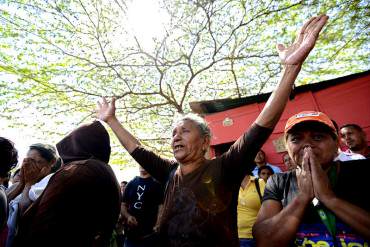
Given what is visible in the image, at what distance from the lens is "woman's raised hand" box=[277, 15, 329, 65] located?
1.71 m

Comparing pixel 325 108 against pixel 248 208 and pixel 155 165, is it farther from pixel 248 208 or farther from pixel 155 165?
pixel 155 165

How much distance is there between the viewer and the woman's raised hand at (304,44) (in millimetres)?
1708

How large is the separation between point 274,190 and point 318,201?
1.00 feet

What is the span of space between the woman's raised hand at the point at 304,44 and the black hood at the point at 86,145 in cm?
155

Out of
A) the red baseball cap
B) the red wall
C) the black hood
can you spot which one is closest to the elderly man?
the red wall

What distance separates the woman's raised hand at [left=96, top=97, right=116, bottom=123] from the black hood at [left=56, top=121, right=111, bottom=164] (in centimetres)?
64

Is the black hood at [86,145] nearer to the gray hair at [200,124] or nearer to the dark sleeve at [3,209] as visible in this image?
the dark sleeve at [3,209]

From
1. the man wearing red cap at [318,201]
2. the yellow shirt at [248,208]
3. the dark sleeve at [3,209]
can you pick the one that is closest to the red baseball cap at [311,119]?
the man wearing red cap at [318,201]

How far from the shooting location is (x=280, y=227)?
1422 mm

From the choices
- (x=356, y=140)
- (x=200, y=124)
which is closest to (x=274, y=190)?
(x=200, y=124)

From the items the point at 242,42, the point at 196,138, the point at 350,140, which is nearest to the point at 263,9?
the point at 242,42

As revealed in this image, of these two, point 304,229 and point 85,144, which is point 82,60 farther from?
point 304,229

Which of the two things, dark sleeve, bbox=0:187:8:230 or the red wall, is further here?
the red wall

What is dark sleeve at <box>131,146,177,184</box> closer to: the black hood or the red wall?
the black hood
